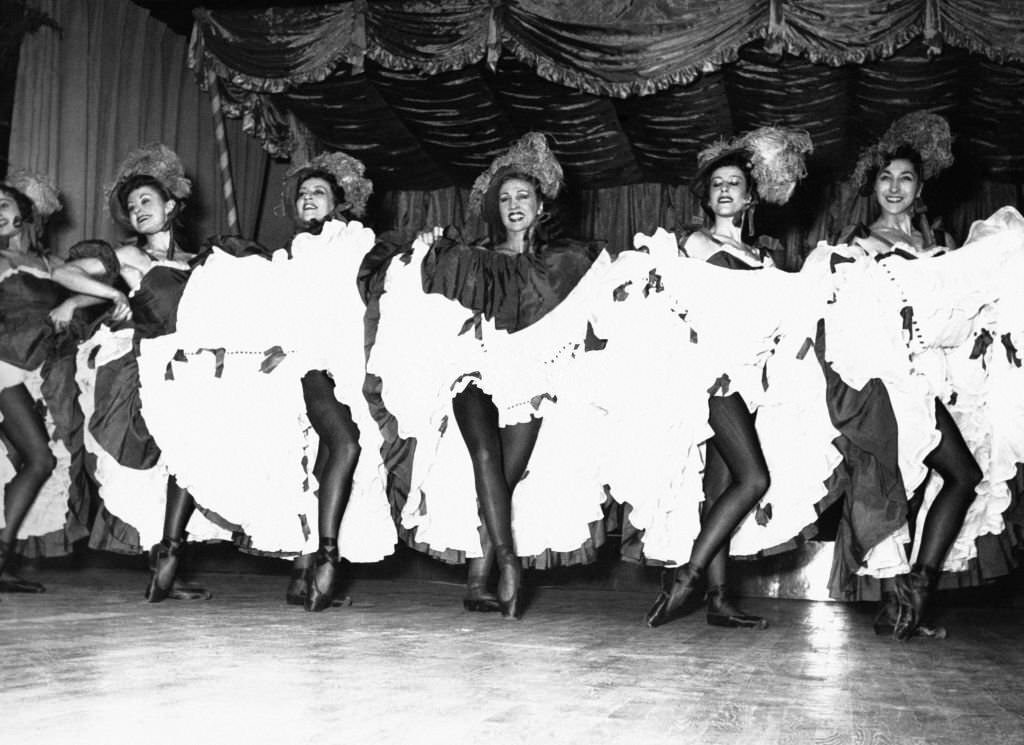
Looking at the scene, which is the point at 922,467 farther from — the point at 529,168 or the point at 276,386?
the point at 276,386

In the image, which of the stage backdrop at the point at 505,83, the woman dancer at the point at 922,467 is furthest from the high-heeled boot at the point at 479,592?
the stage backdrop at the point at 505,83

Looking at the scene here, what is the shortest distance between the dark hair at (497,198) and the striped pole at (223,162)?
3.11 m

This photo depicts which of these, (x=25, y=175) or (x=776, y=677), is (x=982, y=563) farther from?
(x=25, y=175)

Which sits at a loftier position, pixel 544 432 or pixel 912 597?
pixel 544 432

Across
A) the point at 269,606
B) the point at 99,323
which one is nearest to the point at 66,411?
the point at 99,323

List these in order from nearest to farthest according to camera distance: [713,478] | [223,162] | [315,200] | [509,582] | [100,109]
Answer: [509,582] < [713,478] < [315,200] < [100,109] < [223,162]

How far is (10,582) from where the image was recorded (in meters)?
5.29

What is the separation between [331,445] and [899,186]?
2.50 meters

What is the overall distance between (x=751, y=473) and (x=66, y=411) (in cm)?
320

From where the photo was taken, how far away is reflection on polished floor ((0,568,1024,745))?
8.13ft

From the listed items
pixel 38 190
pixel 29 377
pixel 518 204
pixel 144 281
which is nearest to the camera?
pixel 518 204

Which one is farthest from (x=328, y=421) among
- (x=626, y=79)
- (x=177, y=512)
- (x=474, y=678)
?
(x=626, y=79)

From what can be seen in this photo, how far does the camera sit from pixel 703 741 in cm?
245

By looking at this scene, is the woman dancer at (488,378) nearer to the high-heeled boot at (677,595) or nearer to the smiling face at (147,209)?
the high-heeled boot at (677,595)
